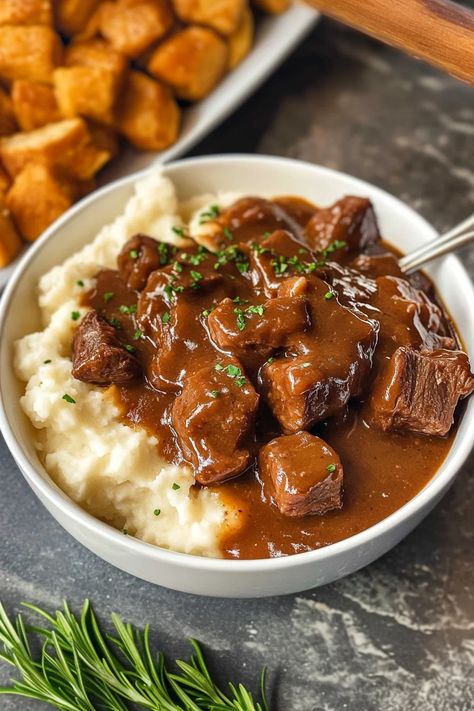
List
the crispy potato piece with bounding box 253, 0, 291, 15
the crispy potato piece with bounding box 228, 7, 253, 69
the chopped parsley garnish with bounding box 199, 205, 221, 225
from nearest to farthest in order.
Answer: the chopped parsley garnish with bounding box 199, 205, 221, 225
the crispy potato piece with bounding box 228, 7, 253, 69
the crispy potato piece with bounding box 253, 0, 291, 15

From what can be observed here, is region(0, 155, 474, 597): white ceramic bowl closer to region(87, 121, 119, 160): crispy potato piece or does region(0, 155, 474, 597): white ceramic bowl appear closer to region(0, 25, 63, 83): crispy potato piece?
region(87, 121, 119, 160): crispy potato piece

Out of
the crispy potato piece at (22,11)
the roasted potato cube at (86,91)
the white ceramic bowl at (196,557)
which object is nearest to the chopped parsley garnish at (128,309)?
the white ceramic bowl at (196,557)

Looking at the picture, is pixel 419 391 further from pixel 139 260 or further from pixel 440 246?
pixel 139 260

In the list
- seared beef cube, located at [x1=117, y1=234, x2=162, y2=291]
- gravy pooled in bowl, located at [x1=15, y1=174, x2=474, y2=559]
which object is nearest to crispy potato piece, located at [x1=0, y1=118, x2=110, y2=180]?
seared beef cube, located at [x1=117, y1=234, x2=162, y2=291]

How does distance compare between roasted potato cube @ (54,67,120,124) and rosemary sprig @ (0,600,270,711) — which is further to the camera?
roasted potato cube @ (54,67,120,124)

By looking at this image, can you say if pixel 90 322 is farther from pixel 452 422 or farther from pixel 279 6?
pixel 279 6

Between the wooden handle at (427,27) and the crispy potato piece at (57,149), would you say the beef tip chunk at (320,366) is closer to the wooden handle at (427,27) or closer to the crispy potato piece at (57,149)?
the wooden handle at (427,27)

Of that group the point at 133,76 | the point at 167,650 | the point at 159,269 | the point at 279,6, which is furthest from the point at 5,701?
the point at 279,6

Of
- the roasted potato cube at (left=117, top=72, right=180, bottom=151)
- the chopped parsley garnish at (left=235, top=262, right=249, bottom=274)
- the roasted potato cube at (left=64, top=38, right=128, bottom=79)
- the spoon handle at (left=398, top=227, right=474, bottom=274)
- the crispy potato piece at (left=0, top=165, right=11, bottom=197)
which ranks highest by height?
the roasted potato cube at (left=64, top=38, right=128, bottom=79)
